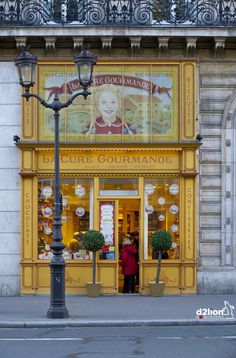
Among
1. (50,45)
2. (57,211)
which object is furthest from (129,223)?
(50,45)

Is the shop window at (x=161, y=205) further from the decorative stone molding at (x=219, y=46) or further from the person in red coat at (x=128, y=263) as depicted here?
the decorative stone molding at (x=219, y=46)

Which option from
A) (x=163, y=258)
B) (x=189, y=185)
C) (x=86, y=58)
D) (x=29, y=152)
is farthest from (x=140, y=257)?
(x=86, y=58)

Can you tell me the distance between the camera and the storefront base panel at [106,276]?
20.4 metres

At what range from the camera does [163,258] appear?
20641 millimetres

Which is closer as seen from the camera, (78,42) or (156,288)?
(156,288)

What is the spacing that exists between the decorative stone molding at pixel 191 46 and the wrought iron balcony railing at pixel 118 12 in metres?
0.52

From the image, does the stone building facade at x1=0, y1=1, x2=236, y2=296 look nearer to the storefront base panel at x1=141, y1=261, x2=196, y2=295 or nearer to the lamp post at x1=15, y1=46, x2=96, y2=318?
the storefront base panel at x1=141, y1=261, x2=196, y2=295

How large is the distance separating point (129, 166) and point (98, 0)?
4347 mm

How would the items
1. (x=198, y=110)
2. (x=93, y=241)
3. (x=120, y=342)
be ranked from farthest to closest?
(x=198, y=110), (x=93, y=241), (x=120, y=342)

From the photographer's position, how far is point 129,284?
20.7 m

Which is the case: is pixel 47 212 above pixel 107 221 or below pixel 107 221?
above

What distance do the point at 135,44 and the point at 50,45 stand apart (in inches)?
85.5

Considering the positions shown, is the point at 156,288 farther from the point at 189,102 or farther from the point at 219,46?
the point at 219,46

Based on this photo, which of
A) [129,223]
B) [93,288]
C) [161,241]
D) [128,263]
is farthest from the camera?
[129,223]
